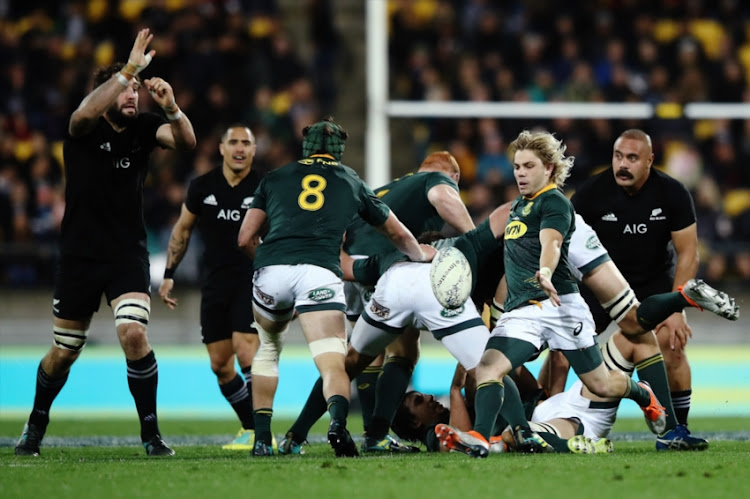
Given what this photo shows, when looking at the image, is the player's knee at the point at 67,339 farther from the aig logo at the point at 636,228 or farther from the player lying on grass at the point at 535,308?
the aig logo at the point at 636,228

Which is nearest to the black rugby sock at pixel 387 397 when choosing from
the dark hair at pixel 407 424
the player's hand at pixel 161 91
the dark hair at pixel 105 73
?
the dark hair at pixel 407 424

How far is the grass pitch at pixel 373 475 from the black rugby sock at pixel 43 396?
0.25m

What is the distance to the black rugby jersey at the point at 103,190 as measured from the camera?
23.9 ft

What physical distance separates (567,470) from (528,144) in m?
1.90

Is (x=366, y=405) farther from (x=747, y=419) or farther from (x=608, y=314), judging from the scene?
(x=747, y=419)

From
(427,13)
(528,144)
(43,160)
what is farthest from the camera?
(427,13)

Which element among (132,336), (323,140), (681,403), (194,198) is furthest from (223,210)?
(681,403)

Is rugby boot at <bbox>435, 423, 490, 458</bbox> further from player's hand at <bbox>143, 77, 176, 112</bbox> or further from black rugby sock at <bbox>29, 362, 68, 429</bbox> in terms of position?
black rugby sock at <bbox>29, 362, 68, 429</bbox>

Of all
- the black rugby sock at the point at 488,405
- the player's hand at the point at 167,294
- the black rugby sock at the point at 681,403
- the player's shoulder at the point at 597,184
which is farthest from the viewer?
the player's hand at the point at 167,294

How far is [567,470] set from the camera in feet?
19.0

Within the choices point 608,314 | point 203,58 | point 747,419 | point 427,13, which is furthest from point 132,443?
point 427,13

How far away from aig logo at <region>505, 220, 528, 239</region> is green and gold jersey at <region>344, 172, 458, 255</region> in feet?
3.24

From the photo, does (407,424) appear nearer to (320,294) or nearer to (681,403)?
(320,294)

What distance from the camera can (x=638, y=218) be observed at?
796 centimetres
